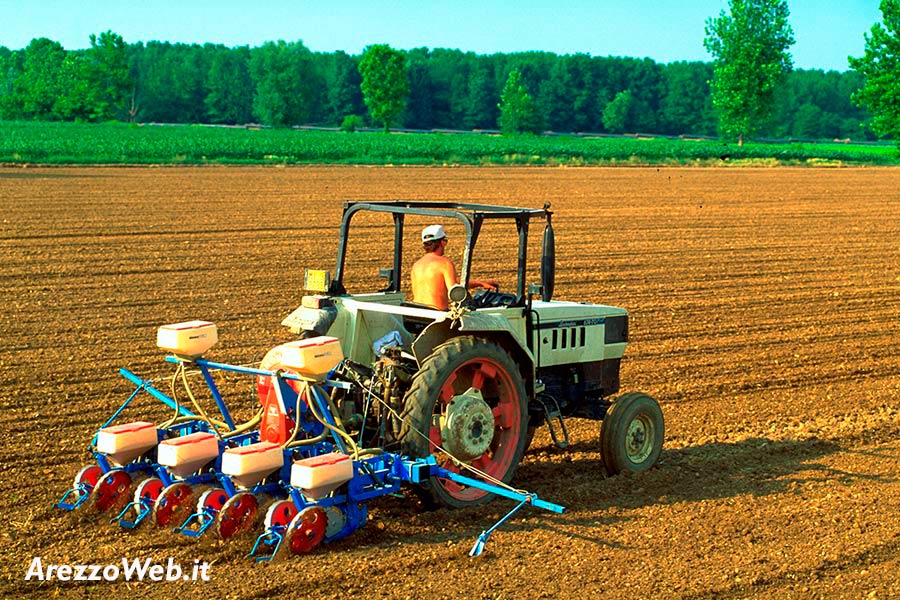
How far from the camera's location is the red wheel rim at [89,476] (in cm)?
672

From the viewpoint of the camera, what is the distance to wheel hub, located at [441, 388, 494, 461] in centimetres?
682

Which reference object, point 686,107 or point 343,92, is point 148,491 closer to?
point 686,107

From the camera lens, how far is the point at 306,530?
6.09 m

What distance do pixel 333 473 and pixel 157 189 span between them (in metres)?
26.6

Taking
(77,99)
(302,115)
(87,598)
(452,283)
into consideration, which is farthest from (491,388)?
(302,115)

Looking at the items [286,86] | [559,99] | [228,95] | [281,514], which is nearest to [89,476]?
[281,514]

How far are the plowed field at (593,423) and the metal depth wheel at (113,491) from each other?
0.20 metres

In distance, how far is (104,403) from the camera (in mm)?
9570

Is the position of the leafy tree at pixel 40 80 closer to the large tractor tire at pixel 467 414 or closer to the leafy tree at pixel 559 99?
the leafy tree at pixel 559 99

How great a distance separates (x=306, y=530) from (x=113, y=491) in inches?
52.1

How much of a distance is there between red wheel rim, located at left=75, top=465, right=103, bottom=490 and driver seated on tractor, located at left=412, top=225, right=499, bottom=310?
215 cm

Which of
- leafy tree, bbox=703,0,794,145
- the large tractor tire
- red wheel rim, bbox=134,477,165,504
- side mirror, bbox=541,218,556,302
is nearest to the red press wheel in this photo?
red wheel rim, bbox=134,477,165,504

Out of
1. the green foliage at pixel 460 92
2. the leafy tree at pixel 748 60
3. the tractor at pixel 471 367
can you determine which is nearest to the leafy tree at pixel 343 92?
the green foliage at pixel 460 92

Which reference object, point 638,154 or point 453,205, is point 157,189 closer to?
point 453,205
